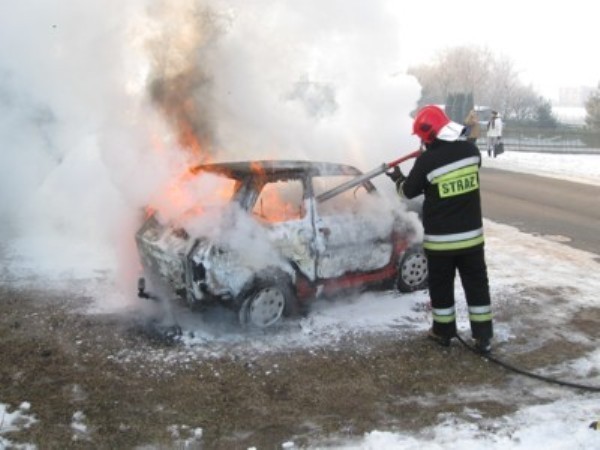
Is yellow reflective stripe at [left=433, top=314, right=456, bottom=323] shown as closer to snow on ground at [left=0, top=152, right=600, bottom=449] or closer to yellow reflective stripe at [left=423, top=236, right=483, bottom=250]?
snow on ground at [left=0, top=152, right=600, bottom=449]

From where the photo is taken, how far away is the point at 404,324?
5840 millimetres

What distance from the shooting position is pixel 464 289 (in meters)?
5.24

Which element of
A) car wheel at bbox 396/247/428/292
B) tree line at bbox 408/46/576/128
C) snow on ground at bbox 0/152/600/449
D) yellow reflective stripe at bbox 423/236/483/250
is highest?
tree line at bbox 408/46/576/128

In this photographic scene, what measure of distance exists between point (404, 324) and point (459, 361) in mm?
842

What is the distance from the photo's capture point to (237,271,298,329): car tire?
17.7 ft

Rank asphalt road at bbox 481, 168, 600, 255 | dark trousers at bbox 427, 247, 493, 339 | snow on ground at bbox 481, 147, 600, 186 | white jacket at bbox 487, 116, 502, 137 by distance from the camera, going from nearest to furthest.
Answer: dark trousers at bbox 427, 247, 493, 339 < asphalt road at bbox 481, 168, 600, 255 < snow on ground at bbox 481, 147, 600, 186 < white jacket at bbox 487, 116, 502, 137

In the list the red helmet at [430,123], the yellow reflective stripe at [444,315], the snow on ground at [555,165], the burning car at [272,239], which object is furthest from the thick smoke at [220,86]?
the snow on ground at [555,165]

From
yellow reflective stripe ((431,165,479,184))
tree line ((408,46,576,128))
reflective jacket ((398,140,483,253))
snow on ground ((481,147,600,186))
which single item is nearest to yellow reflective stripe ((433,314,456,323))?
reflective jacket ((398,140,483,253))

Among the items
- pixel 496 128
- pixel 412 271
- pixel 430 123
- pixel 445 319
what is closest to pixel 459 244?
pixel 445 319

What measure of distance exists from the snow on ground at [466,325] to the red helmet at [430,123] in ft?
5.98

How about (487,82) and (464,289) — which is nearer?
(464,289)

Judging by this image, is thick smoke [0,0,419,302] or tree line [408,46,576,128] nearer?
thick smoke [0,0,419,302]

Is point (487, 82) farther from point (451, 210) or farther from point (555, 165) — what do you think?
point (451, 210)

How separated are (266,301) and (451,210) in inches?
70.9
